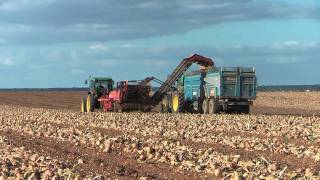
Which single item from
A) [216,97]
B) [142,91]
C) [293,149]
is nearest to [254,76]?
[216,97]

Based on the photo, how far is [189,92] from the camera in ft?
108

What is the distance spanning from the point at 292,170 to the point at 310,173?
734mm

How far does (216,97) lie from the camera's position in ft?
98.3

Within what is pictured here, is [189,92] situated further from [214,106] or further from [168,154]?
[168,154]

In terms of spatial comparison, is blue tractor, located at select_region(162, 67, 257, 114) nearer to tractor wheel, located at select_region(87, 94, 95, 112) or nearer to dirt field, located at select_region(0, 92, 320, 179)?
tractor wheel, located at select_region(87, 94, 95, 112)

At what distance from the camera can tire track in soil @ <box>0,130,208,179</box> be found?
423 inches

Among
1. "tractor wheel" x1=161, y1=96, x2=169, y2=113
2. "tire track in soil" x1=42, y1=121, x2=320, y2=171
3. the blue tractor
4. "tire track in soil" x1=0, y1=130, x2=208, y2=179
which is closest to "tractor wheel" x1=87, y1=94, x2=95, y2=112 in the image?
"tractor wheel" x1=161, y1=96, x2=169, y2=113

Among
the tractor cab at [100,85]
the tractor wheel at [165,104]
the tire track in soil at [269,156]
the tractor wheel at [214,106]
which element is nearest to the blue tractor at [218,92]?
the tractor wheel at [214,106]

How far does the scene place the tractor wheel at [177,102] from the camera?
1270 inches

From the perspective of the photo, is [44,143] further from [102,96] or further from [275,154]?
[102,96]

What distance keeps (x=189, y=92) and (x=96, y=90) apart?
7360 mm

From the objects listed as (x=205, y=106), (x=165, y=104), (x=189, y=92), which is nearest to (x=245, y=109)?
(x=205, y=106)

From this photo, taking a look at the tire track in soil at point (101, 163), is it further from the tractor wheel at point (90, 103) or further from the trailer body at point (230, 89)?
the tractor wheel at point (90, 103)

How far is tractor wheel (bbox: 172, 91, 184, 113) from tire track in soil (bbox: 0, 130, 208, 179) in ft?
51.2
